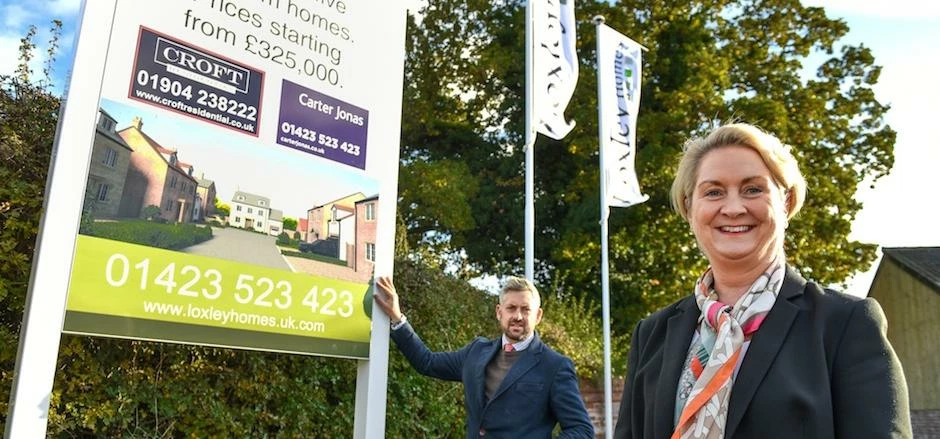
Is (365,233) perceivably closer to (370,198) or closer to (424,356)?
(370,198)

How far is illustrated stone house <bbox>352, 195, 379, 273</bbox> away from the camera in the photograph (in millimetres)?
4258

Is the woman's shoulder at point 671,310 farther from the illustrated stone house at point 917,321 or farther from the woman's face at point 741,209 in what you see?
the illustrated stone house at point 917,321

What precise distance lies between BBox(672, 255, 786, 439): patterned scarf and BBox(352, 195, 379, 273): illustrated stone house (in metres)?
2.66

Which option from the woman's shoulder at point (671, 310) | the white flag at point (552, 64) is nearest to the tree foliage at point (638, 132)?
the white flag at point (552, 64)

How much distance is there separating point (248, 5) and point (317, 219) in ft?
3.80

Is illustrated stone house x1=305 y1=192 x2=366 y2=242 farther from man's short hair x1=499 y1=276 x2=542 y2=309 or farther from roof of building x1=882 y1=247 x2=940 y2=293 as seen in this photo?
roof of building x1=882 y1=247 x2=940 y2=293

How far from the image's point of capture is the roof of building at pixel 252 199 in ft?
12.3

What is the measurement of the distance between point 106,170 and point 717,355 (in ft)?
8.69

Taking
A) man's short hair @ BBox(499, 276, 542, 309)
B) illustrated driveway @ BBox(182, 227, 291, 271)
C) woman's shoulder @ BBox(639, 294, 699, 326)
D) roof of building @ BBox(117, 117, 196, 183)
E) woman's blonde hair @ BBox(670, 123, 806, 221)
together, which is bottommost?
woman's shoulder @ BBox(639, 294, 699, 326)

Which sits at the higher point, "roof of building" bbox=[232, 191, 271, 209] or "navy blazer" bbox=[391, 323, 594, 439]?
"roof of building" bbox=[232, 191, 271, 209]

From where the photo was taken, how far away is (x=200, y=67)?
Answer: 3580 millimetres

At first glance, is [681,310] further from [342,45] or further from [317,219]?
[342,45]

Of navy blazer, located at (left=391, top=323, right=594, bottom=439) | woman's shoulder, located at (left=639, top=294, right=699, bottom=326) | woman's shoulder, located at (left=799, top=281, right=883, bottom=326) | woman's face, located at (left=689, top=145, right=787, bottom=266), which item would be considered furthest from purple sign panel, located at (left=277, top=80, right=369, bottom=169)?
woman's shoulder, located at (left=799, top=281, right=883, bottom=326)

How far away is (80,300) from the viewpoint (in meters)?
3.05
